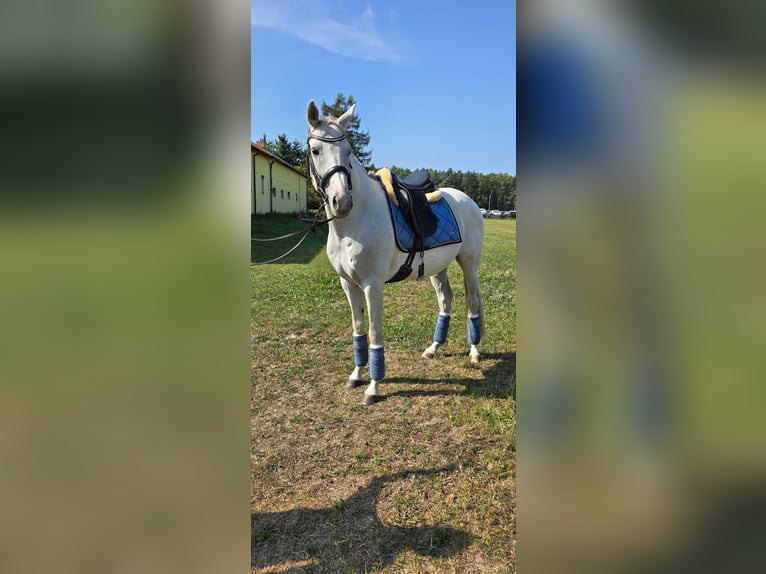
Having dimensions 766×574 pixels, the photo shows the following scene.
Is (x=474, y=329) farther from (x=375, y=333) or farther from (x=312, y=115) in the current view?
(x=312, y=115)

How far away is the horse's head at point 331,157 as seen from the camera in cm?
305

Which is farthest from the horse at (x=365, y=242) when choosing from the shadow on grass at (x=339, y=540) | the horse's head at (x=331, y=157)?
the shadow on grass at (x=339, y=540)

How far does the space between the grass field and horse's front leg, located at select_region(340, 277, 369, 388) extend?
0.26 metres

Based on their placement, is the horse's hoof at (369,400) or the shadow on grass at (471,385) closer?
the horse's hoof at (369,400)

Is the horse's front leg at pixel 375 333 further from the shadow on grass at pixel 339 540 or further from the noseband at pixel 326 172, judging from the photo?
the shadow on grass at pixel 339 540

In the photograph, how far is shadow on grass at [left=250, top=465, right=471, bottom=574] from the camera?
7.00ft

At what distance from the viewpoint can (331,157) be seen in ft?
10.1

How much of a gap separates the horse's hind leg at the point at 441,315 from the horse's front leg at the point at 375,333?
1.28 m

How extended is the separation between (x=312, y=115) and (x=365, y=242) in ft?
3.58

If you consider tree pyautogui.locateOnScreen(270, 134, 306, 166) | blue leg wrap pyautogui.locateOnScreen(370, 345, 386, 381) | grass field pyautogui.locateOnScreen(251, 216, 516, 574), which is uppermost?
tree pyautogui.locateOnScreen(270, 134, 306, 166)
